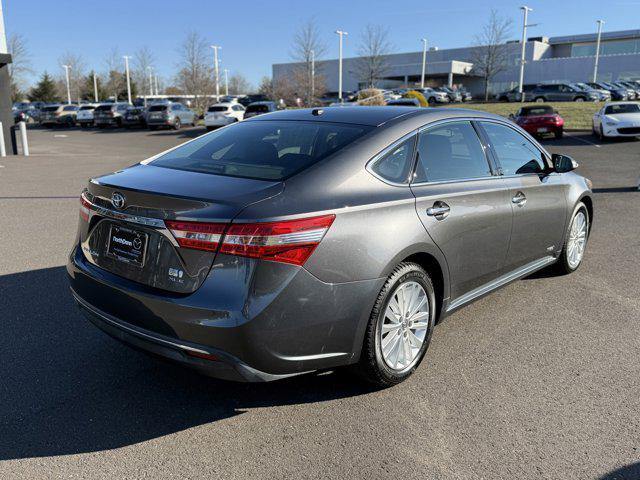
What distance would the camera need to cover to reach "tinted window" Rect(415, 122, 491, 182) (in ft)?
12.4

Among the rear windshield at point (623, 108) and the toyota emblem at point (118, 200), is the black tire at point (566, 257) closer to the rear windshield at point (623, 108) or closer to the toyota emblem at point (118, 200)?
the toyota emblem at point (118, 200)

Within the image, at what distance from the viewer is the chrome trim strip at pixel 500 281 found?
402 cm

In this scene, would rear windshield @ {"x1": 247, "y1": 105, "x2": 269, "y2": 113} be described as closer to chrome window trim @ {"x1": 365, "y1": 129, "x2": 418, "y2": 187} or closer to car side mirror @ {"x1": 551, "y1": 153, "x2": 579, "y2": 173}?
car side mirror @ {"x1": 551, "y1": 153, "x2": 579, "y2": 173}

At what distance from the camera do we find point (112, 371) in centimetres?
371

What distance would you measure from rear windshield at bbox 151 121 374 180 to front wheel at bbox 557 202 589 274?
2.92 m

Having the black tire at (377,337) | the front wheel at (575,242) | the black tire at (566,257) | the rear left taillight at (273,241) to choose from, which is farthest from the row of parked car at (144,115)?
the rear left taillight at (273,241)

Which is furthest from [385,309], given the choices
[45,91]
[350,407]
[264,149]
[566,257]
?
[45,91]

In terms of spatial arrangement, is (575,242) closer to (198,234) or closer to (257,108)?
(198,234)

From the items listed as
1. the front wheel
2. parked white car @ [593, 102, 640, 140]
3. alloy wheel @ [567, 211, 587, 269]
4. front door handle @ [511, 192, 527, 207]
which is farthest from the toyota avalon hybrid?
parked white car @ [593, 102, 640, 140]

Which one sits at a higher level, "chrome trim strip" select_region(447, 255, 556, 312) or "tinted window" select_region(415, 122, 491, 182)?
"tinted window" select_region(415, 122, 491, 182)

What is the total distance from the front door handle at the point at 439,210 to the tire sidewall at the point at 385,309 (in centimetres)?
36

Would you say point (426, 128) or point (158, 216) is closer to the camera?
point (158, 216)

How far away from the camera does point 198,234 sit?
2795mm

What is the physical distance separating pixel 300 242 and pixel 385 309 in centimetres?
77
